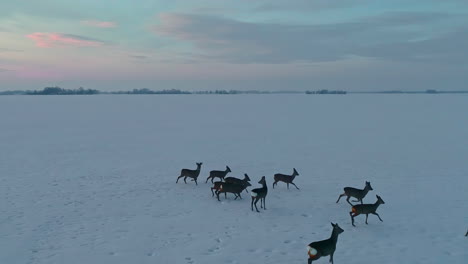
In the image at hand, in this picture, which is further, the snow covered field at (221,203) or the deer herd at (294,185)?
the snow covered field at (221,203)

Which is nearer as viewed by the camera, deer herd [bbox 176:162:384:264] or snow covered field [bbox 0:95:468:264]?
deer herd [bbox 176:162:384:264]

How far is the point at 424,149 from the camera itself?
20.6 m

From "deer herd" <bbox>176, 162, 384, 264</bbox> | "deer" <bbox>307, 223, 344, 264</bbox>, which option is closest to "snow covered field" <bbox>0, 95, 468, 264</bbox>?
"deer herd" <bbox>176, 162, 384, 264</bbox>

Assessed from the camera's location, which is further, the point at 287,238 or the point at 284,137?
the point at 284,137

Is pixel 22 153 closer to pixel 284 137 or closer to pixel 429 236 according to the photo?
pixel 284 137

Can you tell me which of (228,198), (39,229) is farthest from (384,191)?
(39,229)

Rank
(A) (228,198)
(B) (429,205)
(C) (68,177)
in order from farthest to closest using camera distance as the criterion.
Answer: (C) (68,177) < (A) (228,198) < (B) (429,205)

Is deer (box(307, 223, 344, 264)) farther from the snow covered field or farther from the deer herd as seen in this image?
the snow covered field

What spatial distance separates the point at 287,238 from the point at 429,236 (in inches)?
137

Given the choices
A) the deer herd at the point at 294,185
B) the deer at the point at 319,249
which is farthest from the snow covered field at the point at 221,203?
the deer at the point at 319,249

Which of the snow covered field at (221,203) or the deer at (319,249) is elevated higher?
the deer at (319,249)

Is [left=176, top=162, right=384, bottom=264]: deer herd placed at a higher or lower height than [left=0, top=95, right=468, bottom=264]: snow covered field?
higher

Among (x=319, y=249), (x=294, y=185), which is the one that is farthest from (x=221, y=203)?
(x=319, y=249)

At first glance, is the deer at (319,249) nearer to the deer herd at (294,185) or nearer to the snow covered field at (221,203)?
the deer herd at (294,185)
